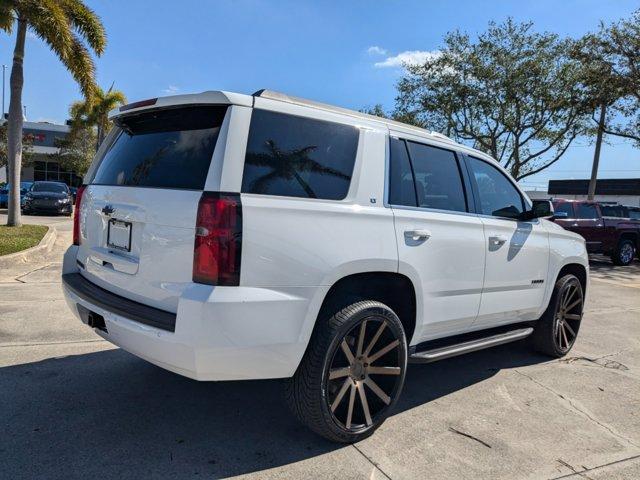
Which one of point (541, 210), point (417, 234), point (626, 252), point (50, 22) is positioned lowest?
point (626, 252)

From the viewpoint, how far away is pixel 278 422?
348 centimetres

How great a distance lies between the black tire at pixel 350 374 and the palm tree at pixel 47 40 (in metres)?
14.7

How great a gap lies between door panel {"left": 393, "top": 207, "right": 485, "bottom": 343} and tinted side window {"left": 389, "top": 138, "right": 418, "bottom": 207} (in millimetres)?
83

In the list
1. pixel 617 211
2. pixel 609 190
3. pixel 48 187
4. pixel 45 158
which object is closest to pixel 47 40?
pixel 48 187

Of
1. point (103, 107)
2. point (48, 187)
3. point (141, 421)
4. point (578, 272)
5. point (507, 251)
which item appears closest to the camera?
point (141, 421)

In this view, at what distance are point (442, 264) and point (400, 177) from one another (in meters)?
0.68

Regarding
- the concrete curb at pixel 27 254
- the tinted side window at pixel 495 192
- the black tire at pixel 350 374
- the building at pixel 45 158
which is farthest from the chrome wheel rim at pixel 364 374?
the building at pixel 45 158

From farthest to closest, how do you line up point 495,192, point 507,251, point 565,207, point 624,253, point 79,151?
point 79,151 → point 624,253 → point 565,207 → point 495,192 → point 507,251

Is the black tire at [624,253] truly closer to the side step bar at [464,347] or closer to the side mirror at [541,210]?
the side mirror at [541,210]

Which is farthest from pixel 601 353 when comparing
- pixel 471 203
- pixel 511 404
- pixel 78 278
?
pixel 78 278

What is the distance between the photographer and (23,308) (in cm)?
607

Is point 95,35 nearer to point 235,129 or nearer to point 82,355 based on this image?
point 82,355

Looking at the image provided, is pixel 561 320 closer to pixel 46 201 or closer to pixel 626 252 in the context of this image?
pixel 626 252

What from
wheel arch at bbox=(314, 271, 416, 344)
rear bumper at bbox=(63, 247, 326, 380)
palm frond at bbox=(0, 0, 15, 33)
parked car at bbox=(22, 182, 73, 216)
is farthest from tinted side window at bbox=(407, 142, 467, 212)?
parked car at bbox=(22, 182, 73, 216)
